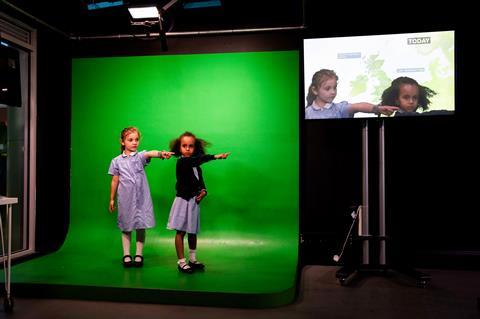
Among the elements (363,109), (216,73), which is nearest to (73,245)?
(216,73)

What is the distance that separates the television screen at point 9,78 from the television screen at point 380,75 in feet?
8.38

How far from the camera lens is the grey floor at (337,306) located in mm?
3262

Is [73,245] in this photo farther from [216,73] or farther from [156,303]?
[216,73]

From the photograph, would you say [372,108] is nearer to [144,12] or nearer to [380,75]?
[380,75]

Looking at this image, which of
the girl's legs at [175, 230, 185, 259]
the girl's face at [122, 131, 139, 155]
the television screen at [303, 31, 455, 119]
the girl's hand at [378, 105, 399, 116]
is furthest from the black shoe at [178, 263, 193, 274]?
the girl's hand at [378, 105, 399, 116]

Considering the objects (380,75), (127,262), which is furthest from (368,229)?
(127,262)

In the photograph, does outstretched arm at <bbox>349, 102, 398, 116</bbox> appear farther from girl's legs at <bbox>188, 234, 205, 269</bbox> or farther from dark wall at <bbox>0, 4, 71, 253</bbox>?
dark wall at <bbox>0, 4, 71, 253</bbox>

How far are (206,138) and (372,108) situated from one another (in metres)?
1.97

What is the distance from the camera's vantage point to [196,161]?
13.3ft

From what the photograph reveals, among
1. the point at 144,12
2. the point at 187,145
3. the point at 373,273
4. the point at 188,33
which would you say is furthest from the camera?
the point at 188,33

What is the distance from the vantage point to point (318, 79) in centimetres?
436

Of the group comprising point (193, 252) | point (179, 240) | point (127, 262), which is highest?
point (179, 240)

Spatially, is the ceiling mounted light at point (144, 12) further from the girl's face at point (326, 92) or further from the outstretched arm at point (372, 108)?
the outstretched arm at point (372, 108)

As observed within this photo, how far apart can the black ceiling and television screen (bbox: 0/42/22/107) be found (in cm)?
161
